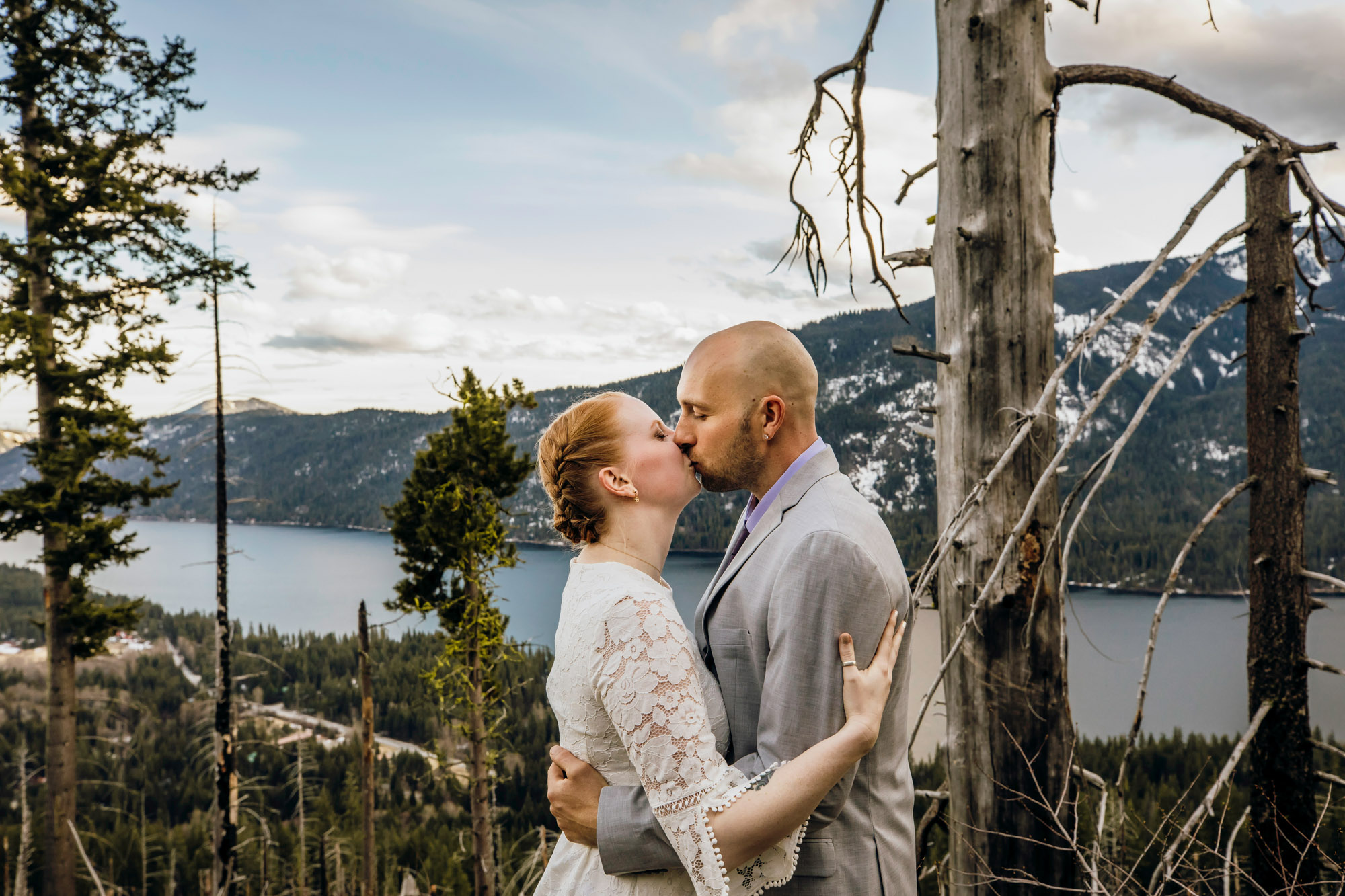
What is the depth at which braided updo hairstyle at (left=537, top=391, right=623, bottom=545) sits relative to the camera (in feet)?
6.13

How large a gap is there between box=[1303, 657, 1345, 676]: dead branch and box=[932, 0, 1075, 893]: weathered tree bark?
1037 millimetres

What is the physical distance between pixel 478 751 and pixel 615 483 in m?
12.4

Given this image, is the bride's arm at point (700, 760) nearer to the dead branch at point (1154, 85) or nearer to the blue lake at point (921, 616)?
the blue lake at point (921, 616)

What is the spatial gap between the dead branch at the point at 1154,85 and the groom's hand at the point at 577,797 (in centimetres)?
213

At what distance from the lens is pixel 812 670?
1.53 meters

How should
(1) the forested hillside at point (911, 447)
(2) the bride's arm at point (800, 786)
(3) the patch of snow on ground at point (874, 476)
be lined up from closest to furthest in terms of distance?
(2) the bride's arm at point (800, 786), (1) the forested hillside at point (911, 447), (3) the patch of snow on ground at point (874, 476)

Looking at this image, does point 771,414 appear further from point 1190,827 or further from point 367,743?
point 367,743

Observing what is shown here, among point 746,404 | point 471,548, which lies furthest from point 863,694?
point 471,548

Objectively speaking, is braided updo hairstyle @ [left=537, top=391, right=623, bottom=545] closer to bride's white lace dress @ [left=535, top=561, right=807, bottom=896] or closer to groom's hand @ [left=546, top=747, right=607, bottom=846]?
bride's white lace dress @ [left=535, top=561, right=807, bottom=896]

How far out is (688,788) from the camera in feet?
4.93

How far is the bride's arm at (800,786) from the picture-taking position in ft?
4.81

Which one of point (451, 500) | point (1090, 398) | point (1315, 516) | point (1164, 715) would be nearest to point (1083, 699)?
point (1164, 715)

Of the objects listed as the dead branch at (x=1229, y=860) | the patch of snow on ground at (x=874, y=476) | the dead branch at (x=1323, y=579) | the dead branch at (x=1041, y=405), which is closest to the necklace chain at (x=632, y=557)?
the dead branch at (x=1041, y=405)

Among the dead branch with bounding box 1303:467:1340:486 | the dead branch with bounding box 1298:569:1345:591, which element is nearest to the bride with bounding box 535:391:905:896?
the dead branch with bounding box 1298:569:1345:591
